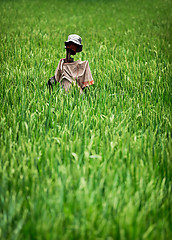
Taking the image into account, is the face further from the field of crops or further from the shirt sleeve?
the field of crops

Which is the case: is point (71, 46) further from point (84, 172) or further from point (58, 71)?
point (84, 172)

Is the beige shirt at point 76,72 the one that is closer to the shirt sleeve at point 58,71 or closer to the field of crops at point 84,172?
the shirt sleeve at point 58,71

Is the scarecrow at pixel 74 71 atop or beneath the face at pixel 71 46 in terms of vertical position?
beneath

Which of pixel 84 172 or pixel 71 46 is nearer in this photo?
pixel 84 172

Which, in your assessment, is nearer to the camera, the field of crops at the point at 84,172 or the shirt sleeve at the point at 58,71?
the field of crops at the point at 84,172

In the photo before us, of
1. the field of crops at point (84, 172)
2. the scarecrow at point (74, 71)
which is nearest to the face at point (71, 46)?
the scarecrow at point (74, 71)

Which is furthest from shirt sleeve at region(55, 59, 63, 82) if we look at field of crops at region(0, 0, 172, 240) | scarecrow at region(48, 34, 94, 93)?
field of crops at region(0, 0, 172, 240)

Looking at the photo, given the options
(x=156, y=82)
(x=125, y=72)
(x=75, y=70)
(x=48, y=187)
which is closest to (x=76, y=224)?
(x=48, y=187)

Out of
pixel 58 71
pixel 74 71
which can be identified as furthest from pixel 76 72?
pixel 58 71

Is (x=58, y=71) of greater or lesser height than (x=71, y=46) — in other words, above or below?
below

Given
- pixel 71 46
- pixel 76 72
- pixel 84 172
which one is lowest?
pixel 84 172

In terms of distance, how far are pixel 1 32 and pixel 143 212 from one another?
18.2ft

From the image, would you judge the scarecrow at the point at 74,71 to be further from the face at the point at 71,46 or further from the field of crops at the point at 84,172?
the field of crops at the point at 84,172

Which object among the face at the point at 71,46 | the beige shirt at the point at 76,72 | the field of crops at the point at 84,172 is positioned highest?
the face at the point at 71,46
